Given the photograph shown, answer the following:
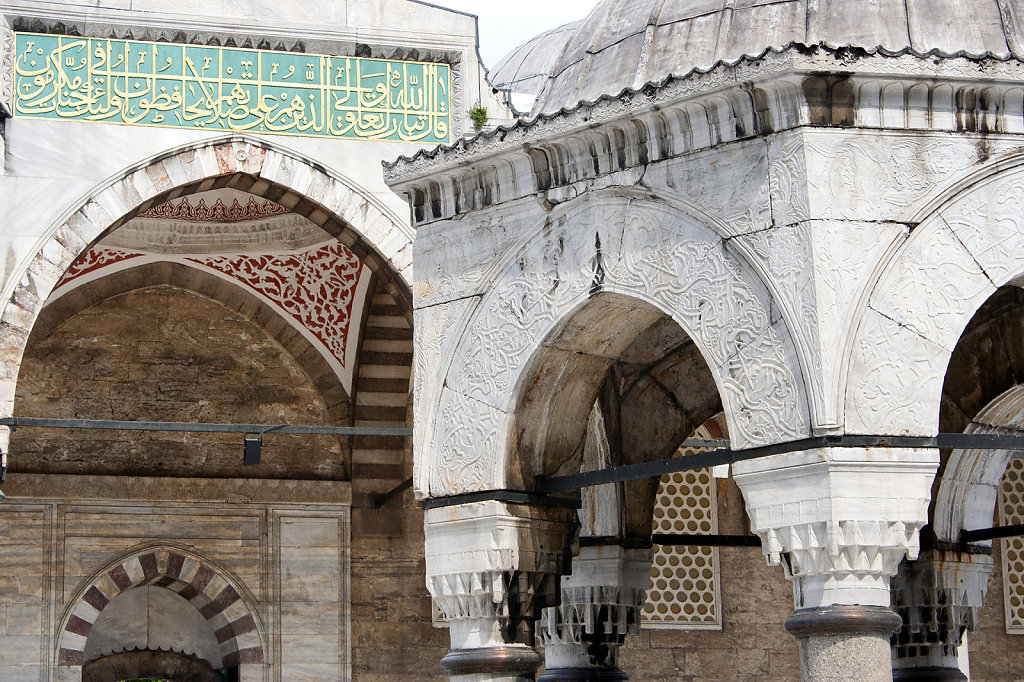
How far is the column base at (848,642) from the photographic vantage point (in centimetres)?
351

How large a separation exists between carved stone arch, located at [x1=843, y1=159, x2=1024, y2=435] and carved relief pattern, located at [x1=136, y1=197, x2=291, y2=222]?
581 centimetres

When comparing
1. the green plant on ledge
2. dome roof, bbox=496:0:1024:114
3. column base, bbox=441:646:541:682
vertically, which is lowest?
column base, bbox=441:646:541:682

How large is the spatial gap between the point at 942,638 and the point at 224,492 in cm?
516

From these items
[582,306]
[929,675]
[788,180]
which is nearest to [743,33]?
[788,180]

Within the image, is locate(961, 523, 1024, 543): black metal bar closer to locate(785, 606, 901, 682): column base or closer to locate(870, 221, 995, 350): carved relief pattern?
locate(870, 221, 995, 350): carved relief pattern

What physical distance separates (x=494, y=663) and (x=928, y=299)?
139 centimetres

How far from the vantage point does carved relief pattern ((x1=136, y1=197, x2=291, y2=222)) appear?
9.11 meters

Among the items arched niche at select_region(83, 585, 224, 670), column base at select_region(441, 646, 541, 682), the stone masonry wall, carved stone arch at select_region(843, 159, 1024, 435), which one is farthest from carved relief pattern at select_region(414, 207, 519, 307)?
arched niche at select_region(83, 585, 224, 670)

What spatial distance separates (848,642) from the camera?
138 inches

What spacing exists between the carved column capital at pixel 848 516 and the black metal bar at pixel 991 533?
5.58 feet

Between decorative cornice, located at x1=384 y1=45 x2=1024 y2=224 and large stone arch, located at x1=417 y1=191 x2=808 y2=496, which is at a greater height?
decorative cornice, located at x1=384 y1=45 x2=1024 y2=224

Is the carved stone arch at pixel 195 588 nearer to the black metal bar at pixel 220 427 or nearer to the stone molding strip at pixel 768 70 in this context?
the black metal bar at pixel 220 427

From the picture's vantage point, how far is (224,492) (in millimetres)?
9461

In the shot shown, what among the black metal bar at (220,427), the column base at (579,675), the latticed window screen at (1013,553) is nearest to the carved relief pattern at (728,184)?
the column base at (579,675)
